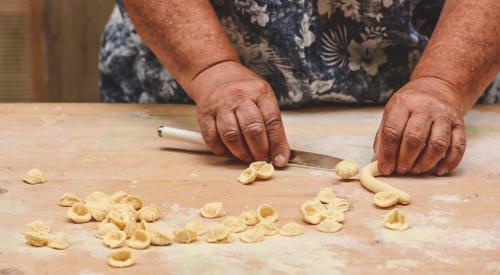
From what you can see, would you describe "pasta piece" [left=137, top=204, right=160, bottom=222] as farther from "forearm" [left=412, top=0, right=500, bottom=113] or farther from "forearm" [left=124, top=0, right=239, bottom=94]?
"forearm" [left=412, top=0, right=500, bottom=113]

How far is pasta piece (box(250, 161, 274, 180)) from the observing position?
1217 millimetres

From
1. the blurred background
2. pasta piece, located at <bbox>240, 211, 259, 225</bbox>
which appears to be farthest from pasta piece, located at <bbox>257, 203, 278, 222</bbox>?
the blurred background

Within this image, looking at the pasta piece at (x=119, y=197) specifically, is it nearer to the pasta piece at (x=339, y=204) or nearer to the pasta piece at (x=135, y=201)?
the pasta piece at (x=135, y=201)

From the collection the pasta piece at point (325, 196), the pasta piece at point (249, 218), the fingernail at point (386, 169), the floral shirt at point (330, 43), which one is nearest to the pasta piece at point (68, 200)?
the pasta piece at point (249, 218)

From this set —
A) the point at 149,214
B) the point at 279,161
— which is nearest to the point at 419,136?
the point at 279,161

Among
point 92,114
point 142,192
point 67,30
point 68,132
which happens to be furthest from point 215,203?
point 67,30

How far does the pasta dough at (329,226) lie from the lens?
1.03m

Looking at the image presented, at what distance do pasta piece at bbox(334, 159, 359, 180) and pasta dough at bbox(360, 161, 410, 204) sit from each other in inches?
0.5

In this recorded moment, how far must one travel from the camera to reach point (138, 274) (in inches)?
35.7

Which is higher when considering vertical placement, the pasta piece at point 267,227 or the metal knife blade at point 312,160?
the pasta piece at point 267,227

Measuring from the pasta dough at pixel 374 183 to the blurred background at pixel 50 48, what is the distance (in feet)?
6.21

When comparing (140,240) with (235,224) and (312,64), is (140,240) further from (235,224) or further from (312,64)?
(312,64)

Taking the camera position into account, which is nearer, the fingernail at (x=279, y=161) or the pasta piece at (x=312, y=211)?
the pasta piece at (x=312, y=211)

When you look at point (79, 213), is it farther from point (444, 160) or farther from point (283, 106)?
point (283, 106)
